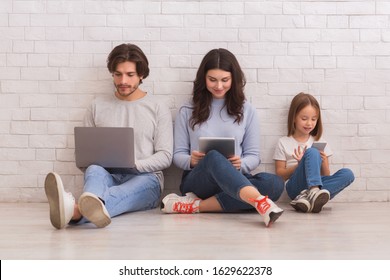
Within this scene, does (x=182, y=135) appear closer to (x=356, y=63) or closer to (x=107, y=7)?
(x=107, y=7)

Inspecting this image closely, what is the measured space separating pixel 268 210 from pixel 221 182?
38 cm

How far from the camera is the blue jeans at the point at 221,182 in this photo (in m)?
3.59

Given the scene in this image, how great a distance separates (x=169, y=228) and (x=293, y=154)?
1.33 metres

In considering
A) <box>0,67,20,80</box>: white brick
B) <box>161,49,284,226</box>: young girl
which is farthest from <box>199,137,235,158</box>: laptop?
<box>0,67,20,80</box>: white brick

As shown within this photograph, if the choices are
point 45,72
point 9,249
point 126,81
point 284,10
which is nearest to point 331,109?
point 284,10

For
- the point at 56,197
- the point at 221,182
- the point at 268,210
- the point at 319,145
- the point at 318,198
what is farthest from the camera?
the point at 319,145

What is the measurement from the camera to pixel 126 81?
13.5ft

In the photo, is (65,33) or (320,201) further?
(65,33)

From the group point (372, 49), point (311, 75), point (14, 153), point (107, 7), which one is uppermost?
point (107, 7)

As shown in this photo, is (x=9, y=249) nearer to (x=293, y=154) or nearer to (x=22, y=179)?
(x=22, y=179)

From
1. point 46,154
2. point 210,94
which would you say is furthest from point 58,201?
point 210,94

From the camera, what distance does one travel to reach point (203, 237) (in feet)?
10.3

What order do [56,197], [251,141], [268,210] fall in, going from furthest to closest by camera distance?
[251,141] < [268,210] < [56,197]

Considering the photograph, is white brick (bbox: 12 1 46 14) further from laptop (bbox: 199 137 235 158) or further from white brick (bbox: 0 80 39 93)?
laptop (bbox: 199 137 235 158)
